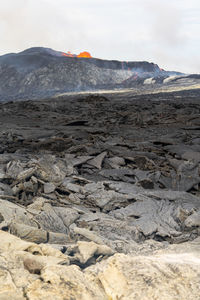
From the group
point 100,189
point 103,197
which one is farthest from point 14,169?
point 103,197

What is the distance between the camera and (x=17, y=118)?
1302cm

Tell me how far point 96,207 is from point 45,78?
53.8 metres

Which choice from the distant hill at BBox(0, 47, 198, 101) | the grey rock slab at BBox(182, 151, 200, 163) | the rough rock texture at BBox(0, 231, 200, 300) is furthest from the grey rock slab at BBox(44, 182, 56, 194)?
the distant hill at BBox(0, 47, 198, 101)

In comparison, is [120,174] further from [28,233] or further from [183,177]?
[28,233]

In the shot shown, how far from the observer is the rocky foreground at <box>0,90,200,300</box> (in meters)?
2.10

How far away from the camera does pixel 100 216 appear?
4.08 m

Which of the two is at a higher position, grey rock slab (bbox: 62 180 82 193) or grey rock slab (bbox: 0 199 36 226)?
grey rock slab (bbox: 0 199 36 226)

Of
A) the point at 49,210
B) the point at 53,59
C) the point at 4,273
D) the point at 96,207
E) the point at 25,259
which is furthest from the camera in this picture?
the point at 53,59

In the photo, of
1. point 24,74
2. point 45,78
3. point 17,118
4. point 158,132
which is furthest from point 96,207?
point 24,74

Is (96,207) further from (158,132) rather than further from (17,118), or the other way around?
(17,118)

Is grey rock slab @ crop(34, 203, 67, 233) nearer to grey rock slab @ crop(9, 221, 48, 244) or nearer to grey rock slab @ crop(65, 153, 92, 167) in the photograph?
grey rock slab @ crop(9, 221, 48, 244)

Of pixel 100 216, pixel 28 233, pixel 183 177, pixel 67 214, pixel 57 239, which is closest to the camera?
pixel 28 233

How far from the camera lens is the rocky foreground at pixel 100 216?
210 centimetres

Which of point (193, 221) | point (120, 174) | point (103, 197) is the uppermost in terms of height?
point (120, 174)
